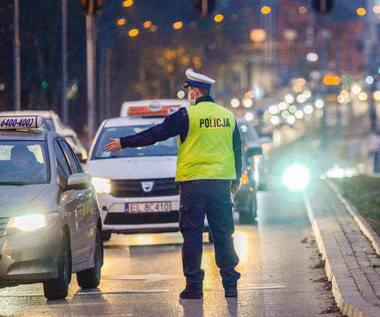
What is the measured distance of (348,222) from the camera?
1869cm

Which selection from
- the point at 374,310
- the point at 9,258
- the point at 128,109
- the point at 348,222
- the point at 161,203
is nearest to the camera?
the point at 374,310

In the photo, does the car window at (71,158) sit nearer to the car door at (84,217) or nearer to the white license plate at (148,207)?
the car door at (84,217)

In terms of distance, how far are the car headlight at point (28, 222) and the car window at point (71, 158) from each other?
62.9 inches

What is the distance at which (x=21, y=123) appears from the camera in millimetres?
12055

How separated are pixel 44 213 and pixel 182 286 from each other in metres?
2.10

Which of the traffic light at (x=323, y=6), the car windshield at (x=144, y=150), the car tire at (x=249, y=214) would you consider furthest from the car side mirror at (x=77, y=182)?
the traffic light at (x=323, y=6)

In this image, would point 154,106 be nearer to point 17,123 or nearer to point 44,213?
point 17,123

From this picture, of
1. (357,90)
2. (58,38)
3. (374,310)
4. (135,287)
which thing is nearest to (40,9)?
(58,38)

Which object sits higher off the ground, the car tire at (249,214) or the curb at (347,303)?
A: the curb at (347,303)

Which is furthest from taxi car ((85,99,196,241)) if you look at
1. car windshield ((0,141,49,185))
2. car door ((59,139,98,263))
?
car windshield ((0,141,49,185))

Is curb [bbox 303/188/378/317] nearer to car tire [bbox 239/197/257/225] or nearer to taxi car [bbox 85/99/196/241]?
taxi car [bbox 85/99/196/241]

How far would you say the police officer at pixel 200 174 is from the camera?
439 inches

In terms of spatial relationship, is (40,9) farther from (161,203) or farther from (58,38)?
(161,203)

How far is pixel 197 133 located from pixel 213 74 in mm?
127427
